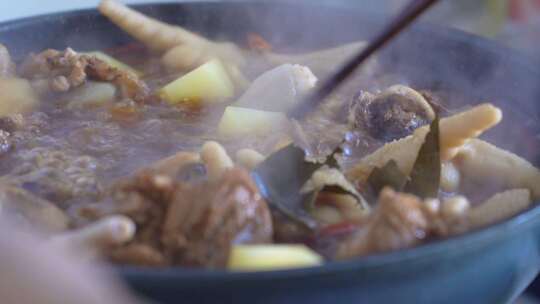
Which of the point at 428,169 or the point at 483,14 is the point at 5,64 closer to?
the point at 428,169

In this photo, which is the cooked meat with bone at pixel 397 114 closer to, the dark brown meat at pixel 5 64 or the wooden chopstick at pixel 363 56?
the wooden chopstick at pixel 363 56

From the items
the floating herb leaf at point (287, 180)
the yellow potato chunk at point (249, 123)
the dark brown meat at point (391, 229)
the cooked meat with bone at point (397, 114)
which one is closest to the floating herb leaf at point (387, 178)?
the floating herb leaf at point (287, 180)

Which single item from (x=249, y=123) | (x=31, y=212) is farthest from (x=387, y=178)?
(x=31, y=212)

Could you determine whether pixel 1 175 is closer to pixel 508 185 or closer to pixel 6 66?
pixel 6 66

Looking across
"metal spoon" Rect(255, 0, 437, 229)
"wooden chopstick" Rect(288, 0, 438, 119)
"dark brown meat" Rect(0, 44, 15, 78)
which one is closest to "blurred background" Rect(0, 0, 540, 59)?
"dark brown meat" Rect(0, 44, 15, 78)

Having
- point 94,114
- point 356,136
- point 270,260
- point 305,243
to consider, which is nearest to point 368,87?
point 356,136
